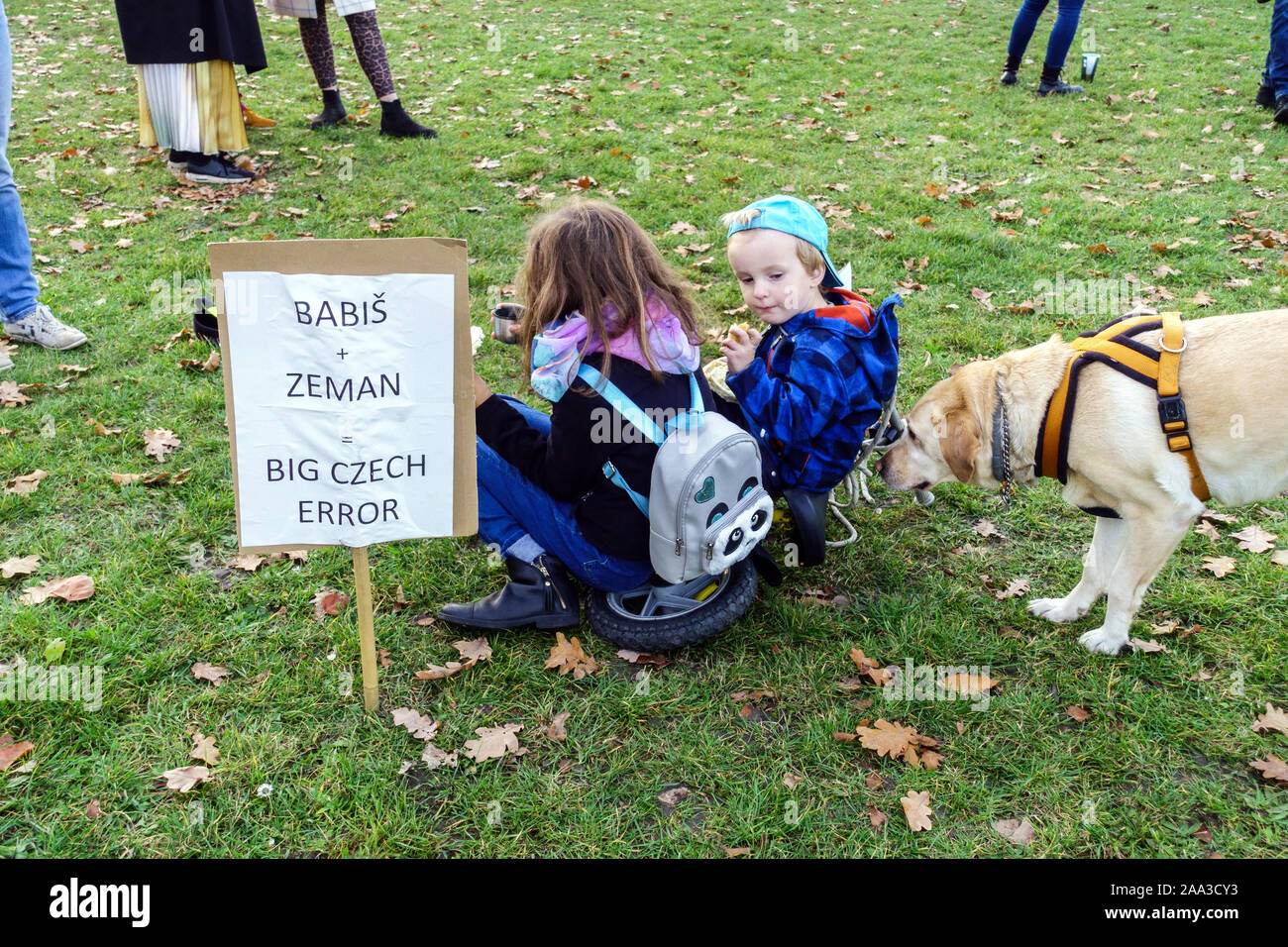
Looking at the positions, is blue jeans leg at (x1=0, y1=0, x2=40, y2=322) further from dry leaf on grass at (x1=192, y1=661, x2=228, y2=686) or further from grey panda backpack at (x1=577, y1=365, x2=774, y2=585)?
grey panda backpack at (x1=577, y1=365, x2=774, y2=585)

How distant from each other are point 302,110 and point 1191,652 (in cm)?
957

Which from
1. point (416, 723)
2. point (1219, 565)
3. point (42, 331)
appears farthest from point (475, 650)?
point (42, 331)

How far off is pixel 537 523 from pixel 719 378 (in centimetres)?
110

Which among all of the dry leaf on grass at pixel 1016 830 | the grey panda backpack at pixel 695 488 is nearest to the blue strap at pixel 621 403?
the grey panda backpack at pixel 695 488

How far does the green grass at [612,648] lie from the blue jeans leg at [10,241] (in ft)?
1.07

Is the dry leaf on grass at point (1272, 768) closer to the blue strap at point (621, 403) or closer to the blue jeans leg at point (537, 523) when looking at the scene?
the blue jeans leg at point (537, 523)

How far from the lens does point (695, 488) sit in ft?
8.71

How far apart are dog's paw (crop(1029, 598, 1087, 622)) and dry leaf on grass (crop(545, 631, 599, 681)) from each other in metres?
1.82

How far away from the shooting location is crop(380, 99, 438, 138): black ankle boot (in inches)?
318

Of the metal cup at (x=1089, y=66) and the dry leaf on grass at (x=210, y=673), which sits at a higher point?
the metal cup at (x=1089, y=66)

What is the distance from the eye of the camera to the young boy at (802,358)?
3.05m

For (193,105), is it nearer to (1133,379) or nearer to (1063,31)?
(1133,379)
